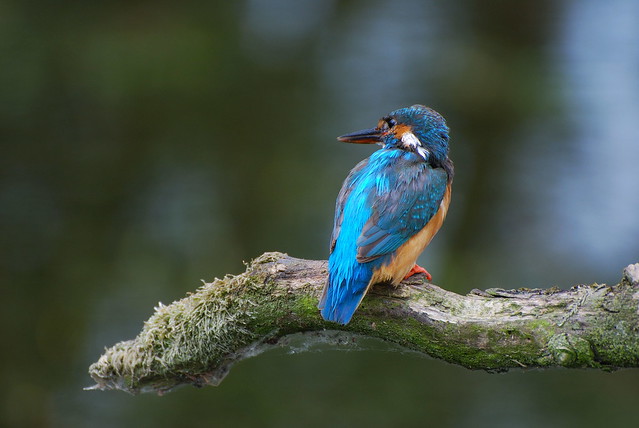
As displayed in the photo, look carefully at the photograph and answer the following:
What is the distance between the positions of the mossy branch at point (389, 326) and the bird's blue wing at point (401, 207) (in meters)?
0.19

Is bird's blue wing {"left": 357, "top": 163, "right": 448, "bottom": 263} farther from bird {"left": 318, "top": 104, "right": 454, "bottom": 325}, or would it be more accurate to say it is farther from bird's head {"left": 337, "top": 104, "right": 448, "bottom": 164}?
bird's head {"left": 337, "top": 104, "right": 448, "bottom": 164}

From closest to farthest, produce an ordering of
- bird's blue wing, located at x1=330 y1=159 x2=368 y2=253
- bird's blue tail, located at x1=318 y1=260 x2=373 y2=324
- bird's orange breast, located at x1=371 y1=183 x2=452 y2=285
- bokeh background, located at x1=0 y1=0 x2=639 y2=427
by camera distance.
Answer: bird's blue tail, located at x1=318 y1=260 x2=373 y2=324 → bird's orange breast, located at x1=371 y1=183 x2=452 y2=285 → bird's blue wing, located at x1=330 y1=159 x2=368 y2=253 → bokeh background, located at x1=0 y1=0 x2=639 y2=427

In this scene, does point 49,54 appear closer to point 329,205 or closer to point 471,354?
point 329,205

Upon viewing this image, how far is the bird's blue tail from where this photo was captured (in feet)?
7.83

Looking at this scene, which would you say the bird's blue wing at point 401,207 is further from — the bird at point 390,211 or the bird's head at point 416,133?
the bird's head at point 416,133

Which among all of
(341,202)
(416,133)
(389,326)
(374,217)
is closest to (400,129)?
(416,133)

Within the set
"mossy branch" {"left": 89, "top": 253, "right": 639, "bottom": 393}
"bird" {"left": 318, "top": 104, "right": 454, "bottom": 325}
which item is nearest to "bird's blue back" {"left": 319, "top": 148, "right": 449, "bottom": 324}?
"bird" {"left": 318, "top": 104, "right": 454, "bottom": 325}

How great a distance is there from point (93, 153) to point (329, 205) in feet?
6.53

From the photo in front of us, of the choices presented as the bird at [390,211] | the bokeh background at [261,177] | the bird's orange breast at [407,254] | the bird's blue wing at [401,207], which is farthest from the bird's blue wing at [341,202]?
the bokeh background at [261,177]

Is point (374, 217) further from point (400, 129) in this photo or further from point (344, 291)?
point (400, 129)

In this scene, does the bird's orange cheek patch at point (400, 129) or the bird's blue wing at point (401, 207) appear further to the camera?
→ the bird's orange cheek patch at point (400, 129)

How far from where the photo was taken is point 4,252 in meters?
5.42

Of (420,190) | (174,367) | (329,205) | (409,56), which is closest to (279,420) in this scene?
(329,205)

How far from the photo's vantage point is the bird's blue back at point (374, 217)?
245 cm
